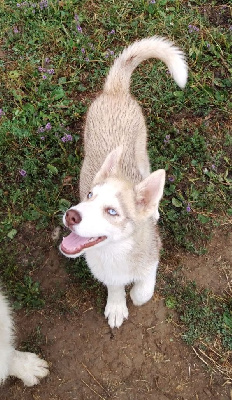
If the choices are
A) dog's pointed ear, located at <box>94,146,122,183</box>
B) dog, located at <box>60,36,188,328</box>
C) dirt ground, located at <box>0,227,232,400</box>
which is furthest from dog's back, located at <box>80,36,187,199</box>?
dirt ground, located at <box>0,227,232,400</box>

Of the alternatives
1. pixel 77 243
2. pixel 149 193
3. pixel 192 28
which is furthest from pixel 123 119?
pixel 192 28

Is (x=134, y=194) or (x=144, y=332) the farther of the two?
(x=144, y=332)

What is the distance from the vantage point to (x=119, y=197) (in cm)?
306

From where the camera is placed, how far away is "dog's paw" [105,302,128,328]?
13.5 feet

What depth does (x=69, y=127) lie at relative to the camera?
5.04 m

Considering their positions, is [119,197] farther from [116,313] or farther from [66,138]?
[66,138]

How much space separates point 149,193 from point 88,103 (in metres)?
2.39

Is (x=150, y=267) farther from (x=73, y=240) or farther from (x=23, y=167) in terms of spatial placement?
(x=23, y=167)

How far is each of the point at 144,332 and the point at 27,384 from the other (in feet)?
3.81

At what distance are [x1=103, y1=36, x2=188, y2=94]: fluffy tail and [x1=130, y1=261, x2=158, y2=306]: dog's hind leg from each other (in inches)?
67.7

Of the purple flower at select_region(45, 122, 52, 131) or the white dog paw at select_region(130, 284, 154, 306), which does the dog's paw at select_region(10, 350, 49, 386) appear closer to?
the white dog paw at select_region(130, 284, 154, 306)

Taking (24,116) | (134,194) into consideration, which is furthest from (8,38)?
(134,194)

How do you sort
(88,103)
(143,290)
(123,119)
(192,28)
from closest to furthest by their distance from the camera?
(143,290)
(123,119)
(88,103)
(192,28)

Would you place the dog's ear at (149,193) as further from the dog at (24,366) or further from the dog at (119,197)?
the dog at (24,366)
